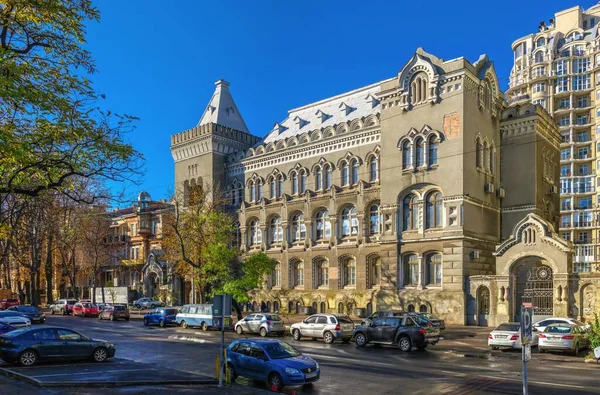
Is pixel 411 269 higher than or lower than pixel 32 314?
higher

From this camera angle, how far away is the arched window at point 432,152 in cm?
3762

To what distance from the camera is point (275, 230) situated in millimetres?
51031

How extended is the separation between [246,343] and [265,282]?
3415 centimetres

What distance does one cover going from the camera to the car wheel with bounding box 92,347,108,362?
1983cm

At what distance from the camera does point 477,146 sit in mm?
37719

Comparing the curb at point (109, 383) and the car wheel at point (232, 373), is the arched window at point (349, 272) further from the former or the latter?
the curb at point (109, 383)

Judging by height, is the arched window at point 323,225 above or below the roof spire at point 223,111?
below

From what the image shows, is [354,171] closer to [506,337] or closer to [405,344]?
[405,344]

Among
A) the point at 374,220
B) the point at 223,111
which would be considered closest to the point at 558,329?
the point at 374,220

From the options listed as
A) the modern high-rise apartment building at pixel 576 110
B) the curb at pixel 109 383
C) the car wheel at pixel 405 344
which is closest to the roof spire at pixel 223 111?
the car wheel at pixel 405 344

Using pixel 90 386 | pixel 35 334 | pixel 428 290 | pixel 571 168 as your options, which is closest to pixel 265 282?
pixel 428 290

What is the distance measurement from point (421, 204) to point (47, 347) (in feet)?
86.3

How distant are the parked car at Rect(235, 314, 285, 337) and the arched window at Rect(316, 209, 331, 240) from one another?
50.5ft

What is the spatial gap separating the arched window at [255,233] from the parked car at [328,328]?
23346 mm
